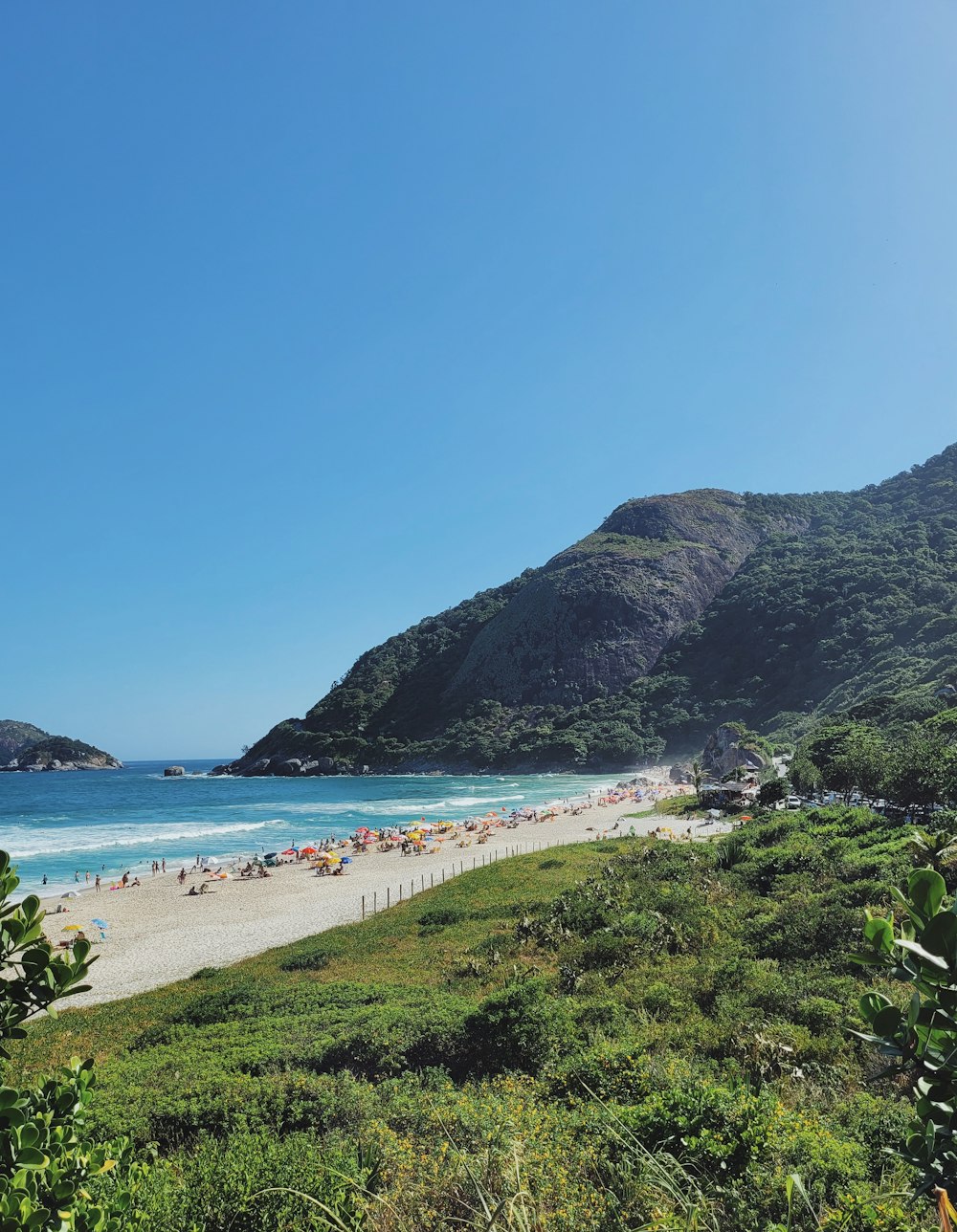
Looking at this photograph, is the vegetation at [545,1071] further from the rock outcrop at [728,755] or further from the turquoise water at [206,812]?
the rock outcrop at [728,755]

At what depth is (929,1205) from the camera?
12.8 feet

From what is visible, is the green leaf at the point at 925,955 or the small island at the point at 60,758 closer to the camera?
the green leaf at the point at 925,955

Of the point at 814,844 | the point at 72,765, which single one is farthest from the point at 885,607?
the point at 72,765

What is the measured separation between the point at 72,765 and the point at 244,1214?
8302 inches

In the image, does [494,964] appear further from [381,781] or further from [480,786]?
[381,781]

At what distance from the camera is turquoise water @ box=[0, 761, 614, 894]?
152 feet

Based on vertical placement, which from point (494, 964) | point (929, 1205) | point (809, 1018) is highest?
point (929, 1205)

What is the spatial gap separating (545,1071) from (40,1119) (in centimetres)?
731

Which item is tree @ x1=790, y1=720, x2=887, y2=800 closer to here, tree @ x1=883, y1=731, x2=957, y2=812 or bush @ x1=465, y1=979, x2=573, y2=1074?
tree @ x1=883, y1=731, x2=957, y2=812

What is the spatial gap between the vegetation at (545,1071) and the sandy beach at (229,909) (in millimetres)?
3493

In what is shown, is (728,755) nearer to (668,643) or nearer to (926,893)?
(668,643)

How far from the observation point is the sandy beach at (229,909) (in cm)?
2145

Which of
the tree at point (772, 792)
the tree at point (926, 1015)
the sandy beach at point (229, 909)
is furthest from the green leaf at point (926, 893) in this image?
the tree at point (772, 792)

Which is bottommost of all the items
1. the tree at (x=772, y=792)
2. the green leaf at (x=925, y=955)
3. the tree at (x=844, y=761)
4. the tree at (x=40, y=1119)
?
the tree at (x=772, y=792)
